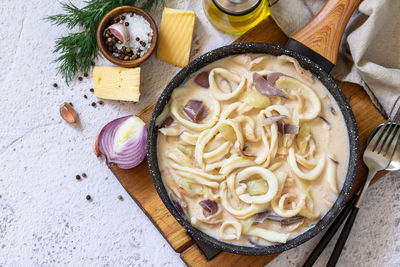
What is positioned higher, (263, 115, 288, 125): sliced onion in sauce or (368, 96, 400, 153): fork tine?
(263, 115, 288, 125): sliced onion in sauce

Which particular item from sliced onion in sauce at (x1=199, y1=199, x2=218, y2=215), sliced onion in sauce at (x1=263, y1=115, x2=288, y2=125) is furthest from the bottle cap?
sliced onion in sauce at (x1=199, y1=199, x2=218, y2=215)

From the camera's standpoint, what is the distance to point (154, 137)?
103 inches

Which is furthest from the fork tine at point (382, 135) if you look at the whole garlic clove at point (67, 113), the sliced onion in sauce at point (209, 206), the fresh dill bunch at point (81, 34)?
the whole garlic clove at point (67, 113)

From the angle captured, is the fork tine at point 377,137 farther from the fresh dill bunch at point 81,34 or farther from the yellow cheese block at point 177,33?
the fresh dill bunch at point 81,34

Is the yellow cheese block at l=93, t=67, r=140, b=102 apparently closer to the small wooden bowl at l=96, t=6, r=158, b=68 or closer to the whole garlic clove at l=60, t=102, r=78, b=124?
the small wooden bowl at l=96, t=6, r=158, b=68

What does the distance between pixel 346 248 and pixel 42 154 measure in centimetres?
216

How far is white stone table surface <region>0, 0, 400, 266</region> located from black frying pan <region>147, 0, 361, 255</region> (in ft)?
1.36

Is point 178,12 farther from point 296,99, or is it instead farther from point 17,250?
point 17,250

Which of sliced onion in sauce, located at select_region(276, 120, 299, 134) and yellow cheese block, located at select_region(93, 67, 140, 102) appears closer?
sliced onion in sauce, located at select_region(276, 120, 299, 134)

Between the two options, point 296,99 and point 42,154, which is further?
point 42,154

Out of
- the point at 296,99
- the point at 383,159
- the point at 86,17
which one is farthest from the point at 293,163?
the point at 86,17

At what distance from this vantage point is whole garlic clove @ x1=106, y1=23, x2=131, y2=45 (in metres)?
2.83

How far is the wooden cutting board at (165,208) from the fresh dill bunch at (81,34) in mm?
573

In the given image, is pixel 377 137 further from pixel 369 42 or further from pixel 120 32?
pixel 120 32
